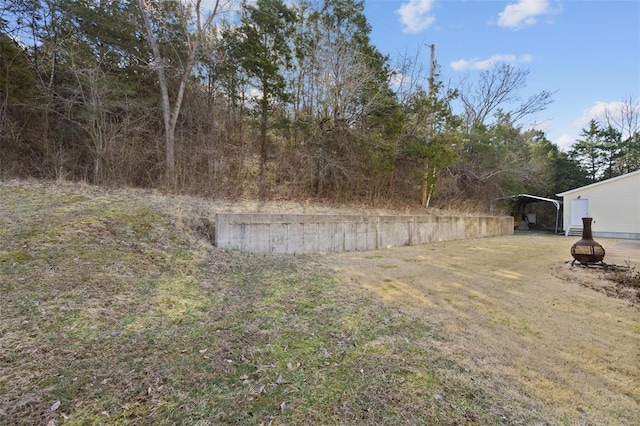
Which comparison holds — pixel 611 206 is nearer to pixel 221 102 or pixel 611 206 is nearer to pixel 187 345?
pixel 221 102

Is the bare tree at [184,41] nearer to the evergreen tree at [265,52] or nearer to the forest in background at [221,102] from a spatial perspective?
the forest in background at [221,102]

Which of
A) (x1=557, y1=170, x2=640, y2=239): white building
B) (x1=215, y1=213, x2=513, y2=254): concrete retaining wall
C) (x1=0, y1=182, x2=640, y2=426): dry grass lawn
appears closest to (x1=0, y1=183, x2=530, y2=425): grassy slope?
(x1=0, y1=182, x2=640, y2=426): dry grass lawn

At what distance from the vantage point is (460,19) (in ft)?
26.7

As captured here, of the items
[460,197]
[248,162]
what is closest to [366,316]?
[248,162]

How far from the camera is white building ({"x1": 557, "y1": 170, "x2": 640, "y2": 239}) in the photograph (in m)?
13.0

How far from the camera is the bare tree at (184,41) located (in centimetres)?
788

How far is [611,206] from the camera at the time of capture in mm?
13617

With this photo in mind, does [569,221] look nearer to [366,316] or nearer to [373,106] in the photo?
[373,106]

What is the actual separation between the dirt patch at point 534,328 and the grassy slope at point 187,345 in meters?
0.35

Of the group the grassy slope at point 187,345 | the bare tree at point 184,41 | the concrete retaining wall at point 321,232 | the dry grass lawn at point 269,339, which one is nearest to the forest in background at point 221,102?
the bare tree at point 184,41

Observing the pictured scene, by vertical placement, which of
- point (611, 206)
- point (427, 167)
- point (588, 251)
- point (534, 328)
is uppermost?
point (427, 167)

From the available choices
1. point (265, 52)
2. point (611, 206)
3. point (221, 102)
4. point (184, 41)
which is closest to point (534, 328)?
point (265, 52)

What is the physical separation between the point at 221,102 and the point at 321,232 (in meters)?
5.73

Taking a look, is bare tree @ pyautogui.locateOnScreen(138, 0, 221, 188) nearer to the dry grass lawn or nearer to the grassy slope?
the dry grass lawn
